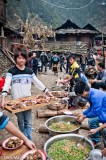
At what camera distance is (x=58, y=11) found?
81062 mm

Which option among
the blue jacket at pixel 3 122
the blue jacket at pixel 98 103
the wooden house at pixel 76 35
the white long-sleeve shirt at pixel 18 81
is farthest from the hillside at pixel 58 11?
Result: the blue jacket at pixel 3 122

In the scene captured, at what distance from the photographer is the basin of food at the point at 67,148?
369 cm

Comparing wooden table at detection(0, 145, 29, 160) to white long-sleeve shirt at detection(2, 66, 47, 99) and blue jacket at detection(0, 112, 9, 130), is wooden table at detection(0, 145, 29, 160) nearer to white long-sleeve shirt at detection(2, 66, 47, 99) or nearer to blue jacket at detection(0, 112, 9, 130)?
blue jacket at detection(0, 112, 9, 130)

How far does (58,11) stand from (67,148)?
8284cm

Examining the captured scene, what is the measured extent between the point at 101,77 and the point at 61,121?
3.36 metres

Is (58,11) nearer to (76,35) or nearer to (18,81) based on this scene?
(76,35)

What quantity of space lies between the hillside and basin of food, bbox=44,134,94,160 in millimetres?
50705

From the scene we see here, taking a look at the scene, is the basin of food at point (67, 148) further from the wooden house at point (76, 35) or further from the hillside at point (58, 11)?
the hillside at point (58, 11)

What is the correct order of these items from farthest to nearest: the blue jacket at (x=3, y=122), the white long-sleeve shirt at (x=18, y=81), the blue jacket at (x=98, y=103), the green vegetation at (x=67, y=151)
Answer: the white long-sleeve shirt at (x=18, y=81) → the blue jacket at (x=98, y=103) → the green vegetation at (x=67, y=151) → the blue jacket at (x=3, y=122)

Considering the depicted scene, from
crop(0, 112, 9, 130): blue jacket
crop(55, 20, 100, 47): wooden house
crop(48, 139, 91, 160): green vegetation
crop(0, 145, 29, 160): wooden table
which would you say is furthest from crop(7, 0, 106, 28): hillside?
crop(0, 112, 9, 130): blue jacket

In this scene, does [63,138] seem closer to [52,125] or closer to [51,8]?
[52,125]

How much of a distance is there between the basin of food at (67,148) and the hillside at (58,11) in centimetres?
5071

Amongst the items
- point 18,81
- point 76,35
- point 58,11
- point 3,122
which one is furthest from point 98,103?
point 58,11

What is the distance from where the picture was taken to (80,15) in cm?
8425
